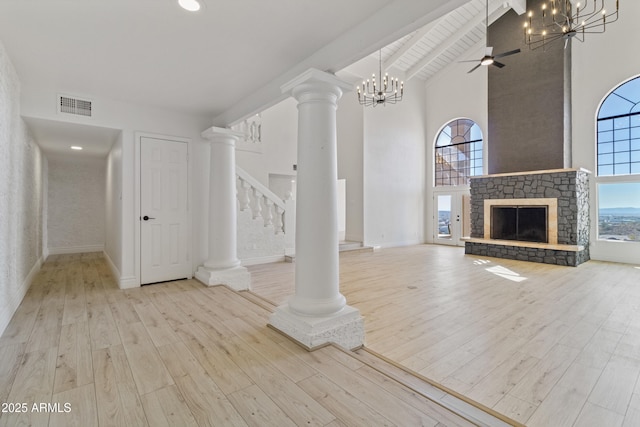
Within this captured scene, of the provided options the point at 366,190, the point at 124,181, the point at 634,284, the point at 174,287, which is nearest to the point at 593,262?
the point at 634,284

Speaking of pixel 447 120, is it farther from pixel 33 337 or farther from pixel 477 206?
pixel 33 337

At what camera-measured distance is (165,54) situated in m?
2.59

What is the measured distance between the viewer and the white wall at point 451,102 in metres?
8.67

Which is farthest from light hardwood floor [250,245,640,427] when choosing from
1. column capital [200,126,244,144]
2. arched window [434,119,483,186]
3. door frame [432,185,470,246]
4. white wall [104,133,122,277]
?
arched window [434,119,483,186]

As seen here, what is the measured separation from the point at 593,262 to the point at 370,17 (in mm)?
7615

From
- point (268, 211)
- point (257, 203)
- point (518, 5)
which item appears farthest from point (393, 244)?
point (518, 5)

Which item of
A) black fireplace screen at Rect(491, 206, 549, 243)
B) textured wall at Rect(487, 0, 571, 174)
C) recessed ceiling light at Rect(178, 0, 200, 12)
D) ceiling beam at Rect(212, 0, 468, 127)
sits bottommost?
black fireplace screen at Rect(491, 206, 549, 243)

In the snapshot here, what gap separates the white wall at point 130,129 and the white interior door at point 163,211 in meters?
0.11

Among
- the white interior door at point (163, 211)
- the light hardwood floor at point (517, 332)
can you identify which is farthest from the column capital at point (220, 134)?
the light hardwood floor at point (517, 332)

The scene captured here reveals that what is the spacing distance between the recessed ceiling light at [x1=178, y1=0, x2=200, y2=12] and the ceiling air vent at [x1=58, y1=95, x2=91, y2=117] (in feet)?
8.23

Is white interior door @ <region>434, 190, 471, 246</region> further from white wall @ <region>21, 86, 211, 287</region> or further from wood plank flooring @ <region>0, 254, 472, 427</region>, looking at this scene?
wood plank flooring @ <region>0, 254, 472, 427</region>

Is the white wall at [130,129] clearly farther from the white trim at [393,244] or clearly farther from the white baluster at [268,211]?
the white trim at [393,244]

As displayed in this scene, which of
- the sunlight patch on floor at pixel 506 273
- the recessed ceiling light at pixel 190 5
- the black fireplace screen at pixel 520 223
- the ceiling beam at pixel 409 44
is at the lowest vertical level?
the sunlight patch on floor at pixel 506 273

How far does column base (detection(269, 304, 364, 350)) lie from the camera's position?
225 centimetres
